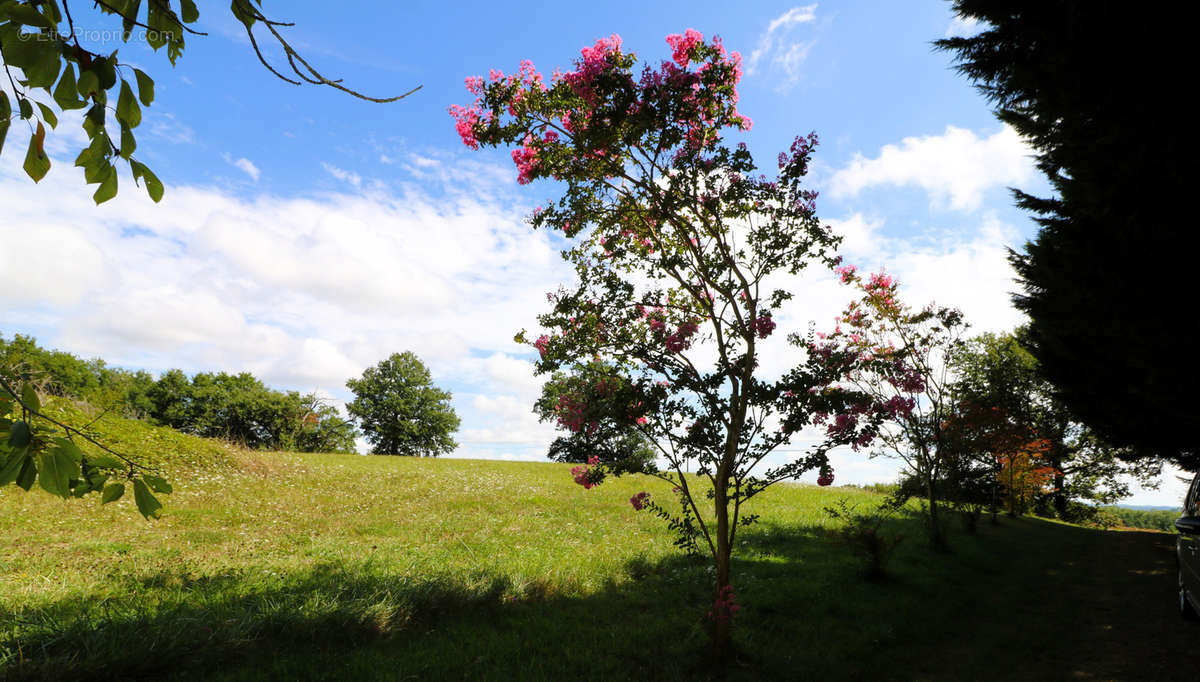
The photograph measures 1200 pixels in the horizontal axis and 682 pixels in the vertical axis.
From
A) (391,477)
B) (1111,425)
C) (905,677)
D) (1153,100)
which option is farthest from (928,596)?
(391,477)

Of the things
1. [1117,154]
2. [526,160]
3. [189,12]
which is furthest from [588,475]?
[1117,154]

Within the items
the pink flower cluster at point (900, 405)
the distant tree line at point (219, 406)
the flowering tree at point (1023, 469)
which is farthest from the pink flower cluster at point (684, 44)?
the distant tree line at point (219, 406)

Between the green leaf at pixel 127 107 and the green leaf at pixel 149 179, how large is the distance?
0.14 m

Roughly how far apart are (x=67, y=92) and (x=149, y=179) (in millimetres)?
315

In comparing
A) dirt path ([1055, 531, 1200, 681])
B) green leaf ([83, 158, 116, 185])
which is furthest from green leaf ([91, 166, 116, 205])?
dirt path ([1055, 531, 1200, 681])

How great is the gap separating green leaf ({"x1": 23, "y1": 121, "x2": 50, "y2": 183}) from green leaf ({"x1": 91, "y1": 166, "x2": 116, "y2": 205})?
26 cm

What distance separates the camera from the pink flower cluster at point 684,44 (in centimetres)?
673

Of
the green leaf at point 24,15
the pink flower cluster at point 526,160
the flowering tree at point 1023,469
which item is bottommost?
the flowering tree at point 1023,469

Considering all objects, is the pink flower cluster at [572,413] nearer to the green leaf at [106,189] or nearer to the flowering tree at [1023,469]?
the green leaf at [106,189]

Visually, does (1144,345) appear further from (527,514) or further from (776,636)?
(527,514)

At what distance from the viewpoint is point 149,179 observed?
1916 mm

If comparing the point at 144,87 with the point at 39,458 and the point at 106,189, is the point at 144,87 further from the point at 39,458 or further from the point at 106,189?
the point at 39,458

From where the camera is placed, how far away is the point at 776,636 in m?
7.23

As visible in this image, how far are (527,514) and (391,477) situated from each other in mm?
7598
